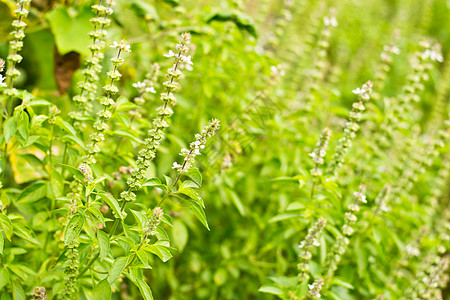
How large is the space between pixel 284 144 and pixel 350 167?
1.43 ft

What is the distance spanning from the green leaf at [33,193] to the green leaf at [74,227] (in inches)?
19.8

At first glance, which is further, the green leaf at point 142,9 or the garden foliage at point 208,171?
the green leaf at point 142,9

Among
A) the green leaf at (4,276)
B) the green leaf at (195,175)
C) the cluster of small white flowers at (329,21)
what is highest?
the cluster of small white flowers at (329,21)

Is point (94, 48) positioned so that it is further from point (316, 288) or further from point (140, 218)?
point (316, 288)

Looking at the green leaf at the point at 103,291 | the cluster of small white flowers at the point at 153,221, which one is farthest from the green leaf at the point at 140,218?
the green leaf at the point at 103,291

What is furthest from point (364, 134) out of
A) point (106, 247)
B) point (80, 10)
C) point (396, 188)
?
point (106, 247)

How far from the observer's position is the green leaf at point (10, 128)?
162cm

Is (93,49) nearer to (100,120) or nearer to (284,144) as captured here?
(100,120)

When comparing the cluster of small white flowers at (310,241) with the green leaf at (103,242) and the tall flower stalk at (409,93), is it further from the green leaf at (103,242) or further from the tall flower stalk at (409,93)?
the tall flower stalk at (409,93)

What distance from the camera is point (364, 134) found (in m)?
3.28

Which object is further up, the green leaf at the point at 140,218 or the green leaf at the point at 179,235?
the green leaf at the point at 140,218

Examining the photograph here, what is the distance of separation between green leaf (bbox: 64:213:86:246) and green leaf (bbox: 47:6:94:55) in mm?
1346

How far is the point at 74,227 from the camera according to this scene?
4.90 ft

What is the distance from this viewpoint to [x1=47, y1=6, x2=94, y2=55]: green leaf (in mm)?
2592
